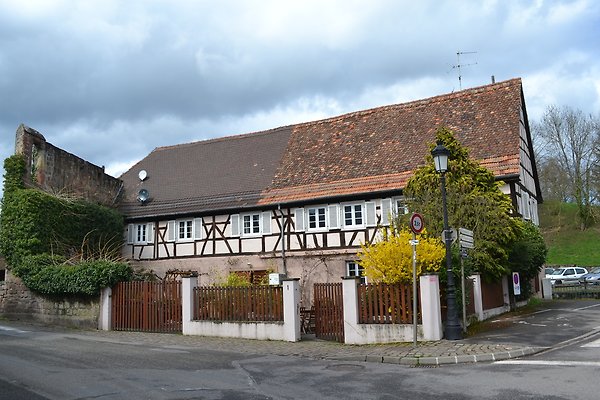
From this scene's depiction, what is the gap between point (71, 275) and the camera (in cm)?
1927

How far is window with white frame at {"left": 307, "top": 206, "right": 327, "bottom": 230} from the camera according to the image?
25.1 metres

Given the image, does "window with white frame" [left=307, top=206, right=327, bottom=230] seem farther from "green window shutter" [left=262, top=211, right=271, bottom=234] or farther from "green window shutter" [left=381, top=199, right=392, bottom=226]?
"green window shutter" [left=381, top=199, right=392, bottom=226]

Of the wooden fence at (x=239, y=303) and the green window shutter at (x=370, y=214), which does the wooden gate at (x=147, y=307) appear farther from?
the green window shutter at (x=370, y=214)

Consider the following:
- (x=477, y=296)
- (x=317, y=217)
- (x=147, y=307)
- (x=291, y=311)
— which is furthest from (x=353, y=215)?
(x=147, y=307)

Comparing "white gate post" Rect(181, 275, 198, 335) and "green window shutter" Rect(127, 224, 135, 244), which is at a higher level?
"green window shutter" Rect(127, 224, 135, 244)

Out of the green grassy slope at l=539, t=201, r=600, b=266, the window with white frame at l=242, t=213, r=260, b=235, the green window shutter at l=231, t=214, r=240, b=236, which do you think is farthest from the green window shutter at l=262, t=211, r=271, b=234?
the green grassy slope at l=539, t=201, r=600, b=266

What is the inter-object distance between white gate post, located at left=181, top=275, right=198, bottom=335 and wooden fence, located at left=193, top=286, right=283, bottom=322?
0.14m

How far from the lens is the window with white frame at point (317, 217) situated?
2511 cm

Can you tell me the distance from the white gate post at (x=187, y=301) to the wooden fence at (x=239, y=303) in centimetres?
14

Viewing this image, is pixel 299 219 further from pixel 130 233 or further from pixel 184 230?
pixel 130 233

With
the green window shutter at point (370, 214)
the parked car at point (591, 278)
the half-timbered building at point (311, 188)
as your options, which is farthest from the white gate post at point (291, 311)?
the parked car at point (591, 278)

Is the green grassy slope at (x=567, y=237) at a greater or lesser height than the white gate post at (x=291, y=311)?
greater

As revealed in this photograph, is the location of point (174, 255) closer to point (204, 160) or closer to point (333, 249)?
point (204, 160)

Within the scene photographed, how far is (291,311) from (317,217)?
10.1 m
